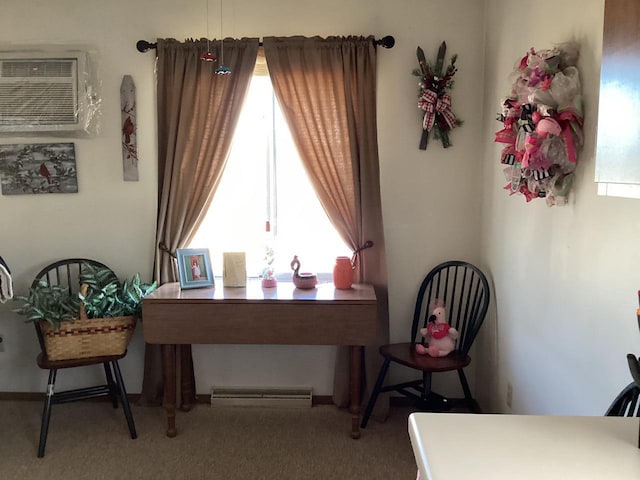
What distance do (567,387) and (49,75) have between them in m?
2.92

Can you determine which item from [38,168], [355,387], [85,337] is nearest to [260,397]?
[355,387]

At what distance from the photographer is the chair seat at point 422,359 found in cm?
265

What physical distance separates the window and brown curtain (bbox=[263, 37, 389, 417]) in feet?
0.50

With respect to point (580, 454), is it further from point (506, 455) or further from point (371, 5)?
point (371, 5)

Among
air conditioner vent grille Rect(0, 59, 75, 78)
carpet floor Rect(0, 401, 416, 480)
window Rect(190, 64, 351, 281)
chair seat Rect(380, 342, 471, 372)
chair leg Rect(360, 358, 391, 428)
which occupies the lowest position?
carpet floor Rect(0, 401, 416, 480)

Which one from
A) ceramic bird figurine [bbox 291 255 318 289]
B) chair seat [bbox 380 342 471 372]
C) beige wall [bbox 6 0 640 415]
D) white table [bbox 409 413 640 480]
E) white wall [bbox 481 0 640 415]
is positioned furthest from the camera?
ceramic bird figurine [bbox 291 255 318 289]

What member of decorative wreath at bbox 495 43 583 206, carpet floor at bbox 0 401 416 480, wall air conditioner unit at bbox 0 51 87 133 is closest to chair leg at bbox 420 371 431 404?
carpet floor at bbox 0 401 416 480

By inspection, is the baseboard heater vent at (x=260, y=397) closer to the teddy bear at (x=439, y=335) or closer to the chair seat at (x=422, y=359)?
the chair seat at (x=422, y=359)

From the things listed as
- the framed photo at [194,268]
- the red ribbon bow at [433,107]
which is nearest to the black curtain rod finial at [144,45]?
the framed photo at [194,268]

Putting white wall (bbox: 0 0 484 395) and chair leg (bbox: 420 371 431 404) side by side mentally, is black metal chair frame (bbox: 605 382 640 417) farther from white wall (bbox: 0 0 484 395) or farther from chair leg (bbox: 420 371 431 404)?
white wall (bbox: 0 0 484 395)

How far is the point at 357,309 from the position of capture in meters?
2.65

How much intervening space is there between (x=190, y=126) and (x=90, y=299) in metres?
1.03

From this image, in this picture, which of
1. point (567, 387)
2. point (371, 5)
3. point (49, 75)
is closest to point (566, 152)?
point (567, 387)

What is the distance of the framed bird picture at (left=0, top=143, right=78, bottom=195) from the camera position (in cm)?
305
